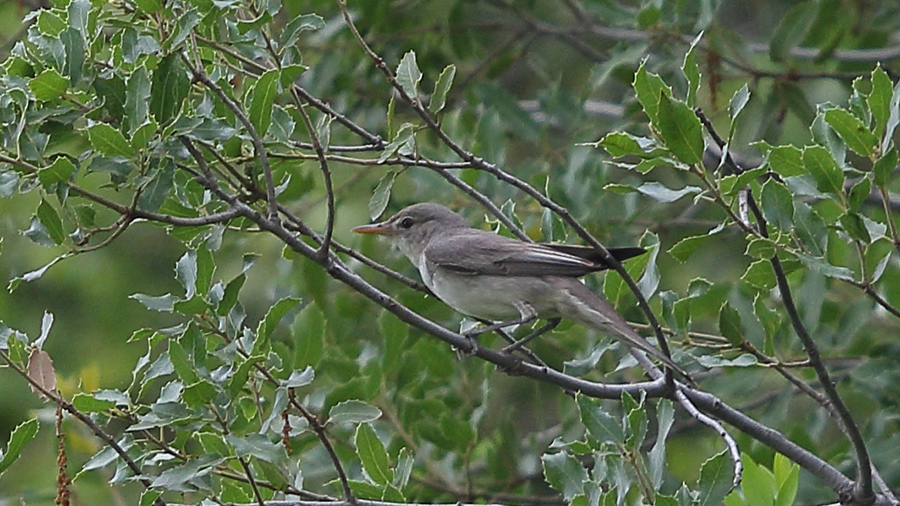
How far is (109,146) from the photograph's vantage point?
114 inches

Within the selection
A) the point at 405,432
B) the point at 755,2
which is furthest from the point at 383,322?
the point at 755,2

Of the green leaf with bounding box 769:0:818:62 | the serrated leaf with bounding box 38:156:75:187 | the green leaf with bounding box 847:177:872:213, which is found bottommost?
the green leaf with bounding box 769:0:818:62

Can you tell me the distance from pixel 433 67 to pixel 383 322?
2249mm

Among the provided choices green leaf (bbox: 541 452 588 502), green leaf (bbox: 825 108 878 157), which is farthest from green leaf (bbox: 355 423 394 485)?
green leaf (bbox: 825 108 878 157)

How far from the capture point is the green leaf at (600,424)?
311cm

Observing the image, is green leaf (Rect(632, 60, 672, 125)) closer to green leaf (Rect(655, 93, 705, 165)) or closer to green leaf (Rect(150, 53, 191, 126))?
green leaf (Rect(655, 93, 705, 165))

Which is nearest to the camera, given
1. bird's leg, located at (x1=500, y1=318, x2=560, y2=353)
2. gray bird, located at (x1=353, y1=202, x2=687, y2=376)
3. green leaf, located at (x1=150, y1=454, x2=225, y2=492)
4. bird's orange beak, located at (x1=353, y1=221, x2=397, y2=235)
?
green leaf, located at (x1=150, y1=454, x2=225, y2=492)

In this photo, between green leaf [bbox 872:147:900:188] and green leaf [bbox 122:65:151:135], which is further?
green leaf [bbox 872:147:900:188]

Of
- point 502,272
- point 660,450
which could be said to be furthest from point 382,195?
point 502,272

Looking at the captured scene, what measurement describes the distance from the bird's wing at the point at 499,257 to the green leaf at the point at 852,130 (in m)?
1.09

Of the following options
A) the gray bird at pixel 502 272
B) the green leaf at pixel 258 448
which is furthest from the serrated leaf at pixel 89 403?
the gray bird at pixel 502 272

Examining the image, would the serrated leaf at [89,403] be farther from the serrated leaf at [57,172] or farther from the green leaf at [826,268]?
the green leaf at [826,268]

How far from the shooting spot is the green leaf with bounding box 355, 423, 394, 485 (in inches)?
139

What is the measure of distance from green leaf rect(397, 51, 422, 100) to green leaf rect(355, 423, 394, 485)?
40.1 inches
